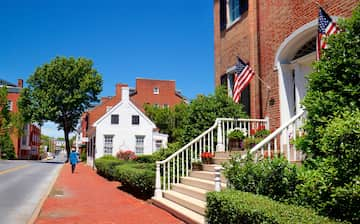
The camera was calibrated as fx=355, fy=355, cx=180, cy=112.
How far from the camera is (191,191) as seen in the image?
926cm

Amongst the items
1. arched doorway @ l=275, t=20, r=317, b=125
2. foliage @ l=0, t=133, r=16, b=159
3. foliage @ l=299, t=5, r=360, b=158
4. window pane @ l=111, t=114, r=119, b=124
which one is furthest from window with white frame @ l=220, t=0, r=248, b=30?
foliage @ l=0, t=133, r=16, b=159

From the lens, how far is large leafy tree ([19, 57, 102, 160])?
154 feet

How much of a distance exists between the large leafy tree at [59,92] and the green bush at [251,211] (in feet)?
143

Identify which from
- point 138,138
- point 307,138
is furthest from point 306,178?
point 138,138

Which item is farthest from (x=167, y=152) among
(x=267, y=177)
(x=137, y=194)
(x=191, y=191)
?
(x=267, y=177)

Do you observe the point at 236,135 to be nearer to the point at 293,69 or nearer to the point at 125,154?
the point at 293,69

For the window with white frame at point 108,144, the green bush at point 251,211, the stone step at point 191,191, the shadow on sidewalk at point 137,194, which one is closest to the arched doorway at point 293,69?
the stone step at point 191,191

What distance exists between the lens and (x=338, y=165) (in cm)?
428

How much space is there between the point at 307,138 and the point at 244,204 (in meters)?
1.48

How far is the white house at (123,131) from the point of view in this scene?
3609 cm

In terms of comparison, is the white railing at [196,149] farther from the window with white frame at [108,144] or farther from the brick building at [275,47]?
the window with white frame at [108,144]

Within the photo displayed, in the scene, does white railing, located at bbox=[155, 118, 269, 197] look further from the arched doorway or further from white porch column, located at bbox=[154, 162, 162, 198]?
the arched doorway

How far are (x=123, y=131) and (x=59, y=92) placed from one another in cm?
1496

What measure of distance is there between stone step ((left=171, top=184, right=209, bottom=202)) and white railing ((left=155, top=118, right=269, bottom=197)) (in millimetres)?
465
